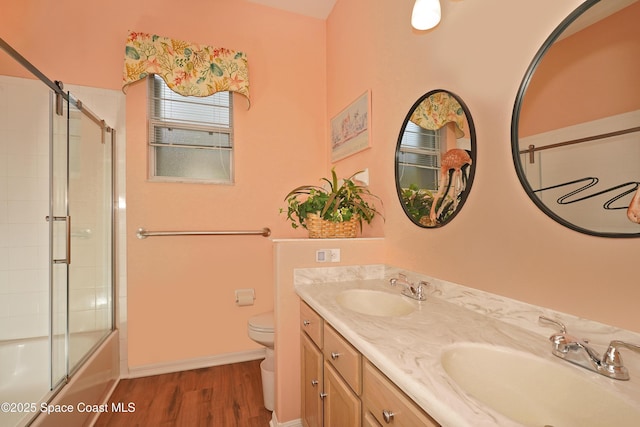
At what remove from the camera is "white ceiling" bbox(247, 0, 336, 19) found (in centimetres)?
243

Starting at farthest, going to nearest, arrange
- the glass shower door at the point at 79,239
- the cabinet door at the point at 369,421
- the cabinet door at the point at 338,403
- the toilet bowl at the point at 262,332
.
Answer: the toilet bowl at the point at 262,332
the glass shower door at the point at 79,239
the cabinet door at the point at 338,403
the cabinet door at the point at 369,421

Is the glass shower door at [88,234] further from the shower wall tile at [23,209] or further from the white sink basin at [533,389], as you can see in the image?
the white sink basin at [533,389]

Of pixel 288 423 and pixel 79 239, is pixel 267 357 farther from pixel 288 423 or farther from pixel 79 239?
pixel 79 239

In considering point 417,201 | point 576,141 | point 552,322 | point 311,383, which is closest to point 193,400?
point 311,383

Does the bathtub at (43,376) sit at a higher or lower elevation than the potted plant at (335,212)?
lower

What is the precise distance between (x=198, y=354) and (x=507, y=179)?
2.37 m

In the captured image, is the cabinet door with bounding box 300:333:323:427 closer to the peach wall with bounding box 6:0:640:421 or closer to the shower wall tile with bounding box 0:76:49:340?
the peach wall with bounding box 6:0:640:421

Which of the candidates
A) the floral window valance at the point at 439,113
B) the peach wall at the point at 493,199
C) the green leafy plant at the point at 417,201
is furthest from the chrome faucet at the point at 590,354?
the floral window valance at the point at 439,113

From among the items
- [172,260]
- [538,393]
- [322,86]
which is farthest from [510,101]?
[172,260]

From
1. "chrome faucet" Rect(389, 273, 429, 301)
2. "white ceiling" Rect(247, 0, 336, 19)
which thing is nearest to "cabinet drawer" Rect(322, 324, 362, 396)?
"chrome faucet" Rect(389, 273, 429, 301)

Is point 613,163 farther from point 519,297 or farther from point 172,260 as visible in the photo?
point 172,260

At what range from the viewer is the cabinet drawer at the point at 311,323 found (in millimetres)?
1201

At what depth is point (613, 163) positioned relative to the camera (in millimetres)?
714

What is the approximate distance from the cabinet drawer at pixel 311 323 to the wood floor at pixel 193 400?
2.36 feet
